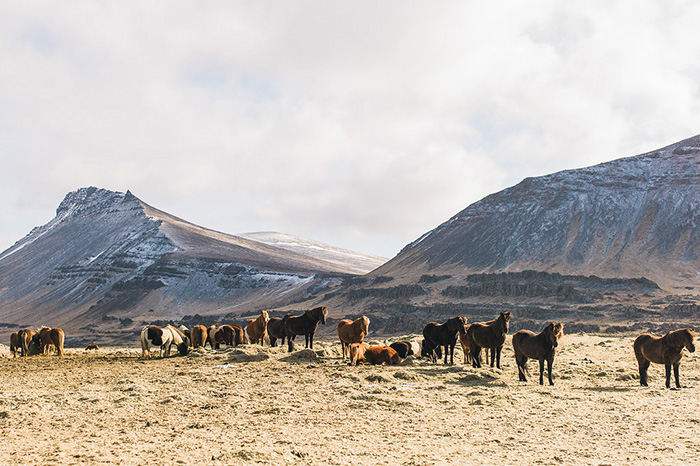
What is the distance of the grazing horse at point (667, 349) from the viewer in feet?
63.1

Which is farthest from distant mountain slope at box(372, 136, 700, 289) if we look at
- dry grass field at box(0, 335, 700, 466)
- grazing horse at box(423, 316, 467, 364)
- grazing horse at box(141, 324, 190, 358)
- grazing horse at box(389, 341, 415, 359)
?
grazing horse at box(141, 324, 190, 358)

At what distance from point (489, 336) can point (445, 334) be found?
2.87m

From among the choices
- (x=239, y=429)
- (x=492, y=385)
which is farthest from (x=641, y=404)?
(x=239, y=429)

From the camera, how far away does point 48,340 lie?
29.9 meters

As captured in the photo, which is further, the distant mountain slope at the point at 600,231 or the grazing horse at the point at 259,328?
the distant mountain slope at the point at 600,231

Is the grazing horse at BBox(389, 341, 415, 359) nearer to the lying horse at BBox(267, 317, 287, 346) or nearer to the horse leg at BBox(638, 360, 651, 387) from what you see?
the lying horse at BBox(267, 317, 287, 346)

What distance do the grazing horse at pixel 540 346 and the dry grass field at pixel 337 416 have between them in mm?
676

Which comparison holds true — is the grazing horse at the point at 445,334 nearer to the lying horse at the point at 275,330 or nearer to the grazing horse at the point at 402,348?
the grazing horse at the point at 402,348

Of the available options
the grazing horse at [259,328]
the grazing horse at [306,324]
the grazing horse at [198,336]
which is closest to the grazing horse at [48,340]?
the grazing horse at [198,336]

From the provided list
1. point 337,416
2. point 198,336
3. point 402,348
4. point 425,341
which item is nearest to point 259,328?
point 198,336

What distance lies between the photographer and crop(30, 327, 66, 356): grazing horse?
98.0 ft

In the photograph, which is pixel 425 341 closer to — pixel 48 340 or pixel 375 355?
pixel 375 355

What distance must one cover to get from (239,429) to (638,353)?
1526 centimetres

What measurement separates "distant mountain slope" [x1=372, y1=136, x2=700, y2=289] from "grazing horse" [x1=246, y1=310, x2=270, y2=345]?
127 meters
